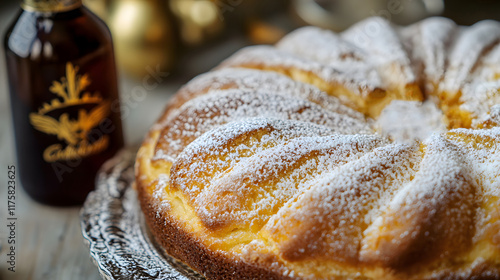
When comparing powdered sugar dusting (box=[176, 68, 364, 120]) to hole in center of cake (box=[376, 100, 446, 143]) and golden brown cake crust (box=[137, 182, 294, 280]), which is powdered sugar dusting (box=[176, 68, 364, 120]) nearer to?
hole in center of cake (box=[376, 100, 446, 143])

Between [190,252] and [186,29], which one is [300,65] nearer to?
[190,252]

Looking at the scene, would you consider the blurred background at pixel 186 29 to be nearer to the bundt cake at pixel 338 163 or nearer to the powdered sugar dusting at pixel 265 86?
the powdered sugar dusting at pixel 265 86

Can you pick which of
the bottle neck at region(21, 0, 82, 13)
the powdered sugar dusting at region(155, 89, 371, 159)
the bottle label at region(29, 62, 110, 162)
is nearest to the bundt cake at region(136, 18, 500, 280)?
the powdered sugar dusting at region(155, 89, 371, 159)

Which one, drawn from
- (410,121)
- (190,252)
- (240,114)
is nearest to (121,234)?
(190,252)

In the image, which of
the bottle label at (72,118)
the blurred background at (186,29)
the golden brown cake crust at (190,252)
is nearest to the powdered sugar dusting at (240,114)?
the golden brown cake crust at (190,252)

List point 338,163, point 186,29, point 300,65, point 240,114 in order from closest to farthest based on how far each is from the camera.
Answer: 1. point 338,163
2. point 240,114
3. point 300,65
4. point 186,29
